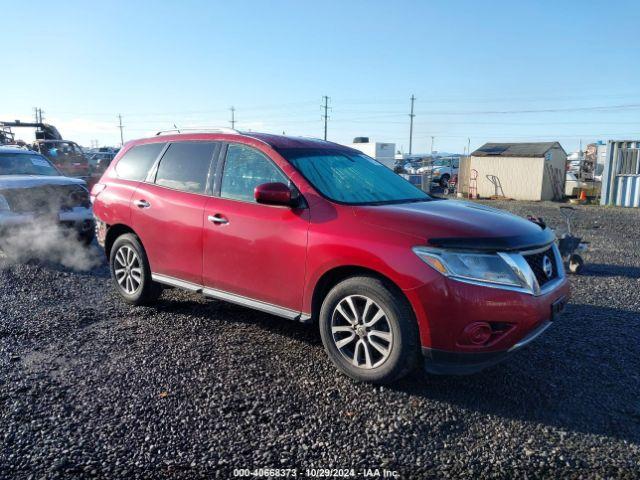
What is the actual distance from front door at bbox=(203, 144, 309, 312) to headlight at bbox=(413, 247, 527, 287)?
3.35 ft

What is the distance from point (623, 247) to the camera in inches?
388

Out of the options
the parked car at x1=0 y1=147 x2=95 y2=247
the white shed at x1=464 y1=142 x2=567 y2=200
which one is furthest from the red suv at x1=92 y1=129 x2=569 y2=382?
the white shed at x1=464 y1=142 x2=567 y2=200

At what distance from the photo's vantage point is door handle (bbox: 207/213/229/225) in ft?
14.7

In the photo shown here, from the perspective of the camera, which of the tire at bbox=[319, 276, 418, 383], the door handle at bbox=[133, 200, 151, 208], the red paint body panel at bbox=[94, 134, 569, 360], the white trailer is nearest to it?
the red paint body panel at bbox=[94, 134, 569, 360]

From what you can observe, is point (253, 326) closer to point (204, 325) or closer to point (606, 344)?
point (204, 325)

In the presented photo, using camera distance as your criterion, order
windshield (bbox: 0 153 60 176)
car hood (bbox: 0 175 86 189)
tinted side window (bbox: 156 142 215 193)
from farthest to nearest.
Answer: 1. windshield (bbox: 0 153 60 176)
2. car hood (bbox: 0 175 86 189)
3. tinted side window (bbox: 156 142 215 193)

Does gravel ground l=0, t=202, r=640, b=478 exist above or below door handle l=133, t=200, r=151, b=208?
below

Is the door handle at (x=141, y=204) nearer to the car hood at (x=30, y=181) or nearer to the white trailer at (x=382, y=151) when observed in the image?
the car hood at (x=30, y=181)

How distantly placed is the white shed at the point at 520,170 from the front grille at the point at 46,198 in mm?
18683

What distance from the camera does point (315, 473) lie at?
9.07 feet

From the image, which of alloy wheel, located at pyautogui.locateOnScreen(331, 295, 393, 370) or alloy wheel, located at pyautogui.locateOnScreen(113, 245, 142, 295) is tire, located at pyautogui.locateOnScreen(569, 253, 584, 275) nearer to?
alloy wheel, located at pyautogui.locateOnScreen(331, 295, 393, 370)

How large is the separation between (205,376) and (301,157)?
1.99m

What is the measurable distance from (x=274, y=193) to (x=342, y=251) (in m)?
0.72

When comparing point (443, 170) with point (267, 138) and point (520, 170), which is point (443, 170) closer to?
point (520, 170)
